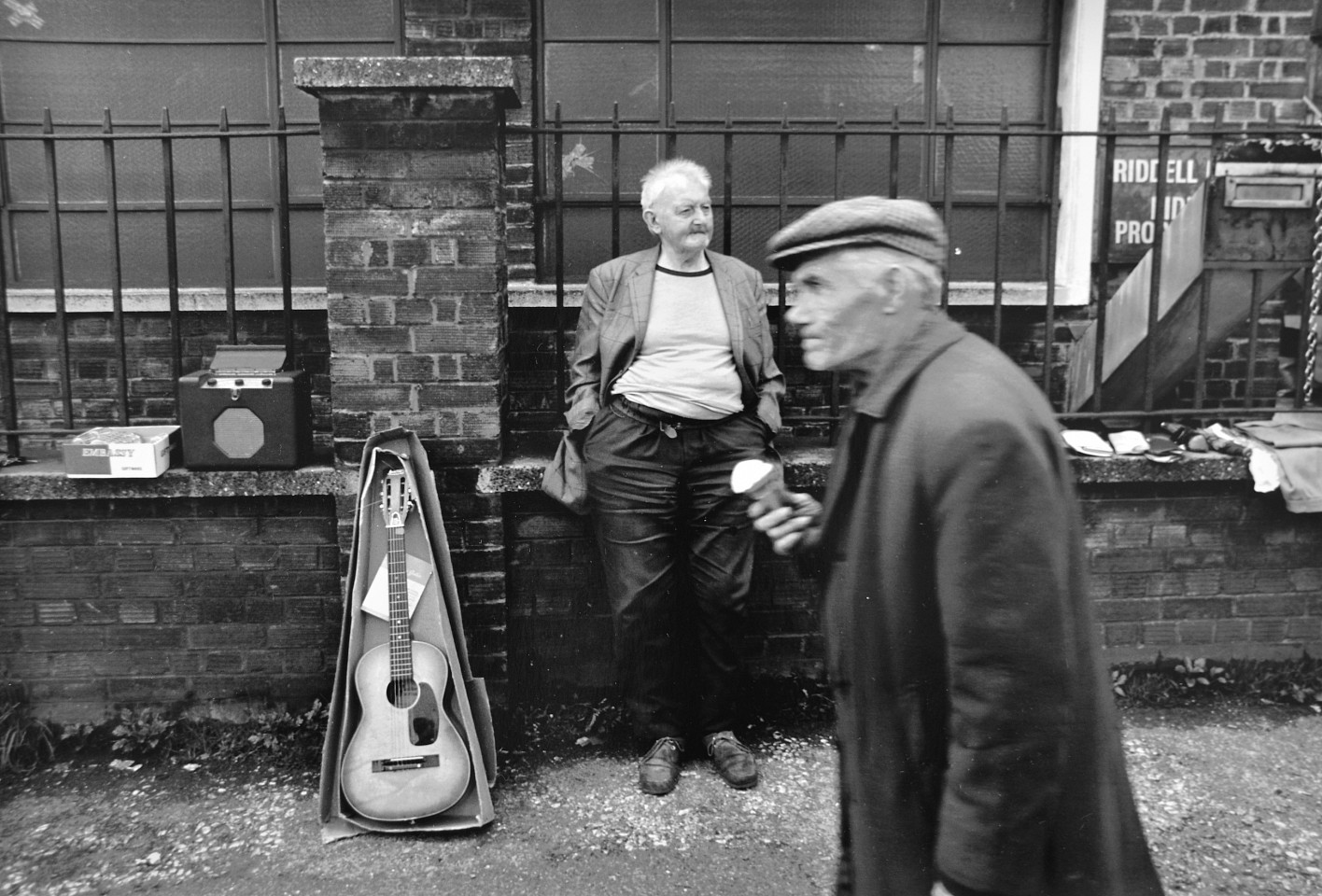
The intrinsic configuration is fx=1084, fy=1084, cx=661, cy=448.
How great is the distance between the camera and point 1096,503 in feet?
13.6

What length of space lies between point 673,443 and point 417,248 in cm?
107

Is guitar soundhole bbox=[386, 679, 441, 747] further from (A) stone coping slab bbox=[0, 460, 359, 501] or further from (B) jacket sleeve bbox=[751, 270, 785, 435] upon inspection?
(B) jacket sleeve bbox=[751, 270, 785, 435]

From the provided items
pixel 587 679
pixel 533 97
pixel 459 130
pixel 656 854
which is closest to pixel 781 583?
pixel 587 679

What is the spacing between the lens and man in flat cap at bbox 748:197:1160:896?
1513 millimetres

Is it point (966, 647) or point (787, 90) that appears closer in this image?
point (966, 647)

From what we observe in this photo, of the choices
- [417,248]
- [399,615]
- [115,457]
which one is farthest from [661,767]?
[115,457]

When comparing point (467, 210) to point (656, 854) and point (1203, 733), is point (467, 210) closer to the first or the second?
point (656, 854)

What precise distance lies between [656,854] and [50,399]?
3710 mm

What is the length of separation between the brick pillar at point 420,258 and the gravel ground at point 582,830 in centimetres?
96

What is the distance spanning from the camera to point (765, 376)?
12.3 ft

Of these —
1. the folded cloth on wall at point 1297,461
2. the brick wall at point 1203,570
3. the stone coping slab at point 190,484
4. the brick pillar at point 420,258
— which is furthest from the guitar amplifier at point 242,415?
the folded cloth on wall at point 1297,461

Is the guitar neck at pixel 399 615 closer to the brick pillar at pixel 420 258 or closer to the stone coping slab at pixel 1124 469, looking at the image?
the brick pillar at pixel 420 258

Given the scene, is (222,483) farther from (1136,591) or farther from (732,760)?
(1136,591)

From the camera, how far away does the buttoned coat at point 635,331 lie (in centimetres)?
359
